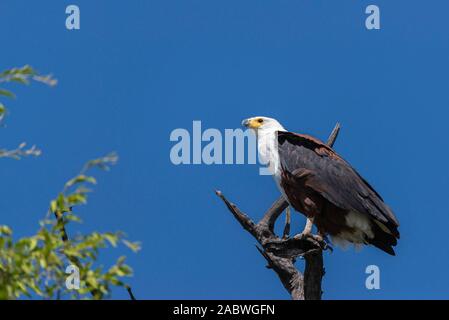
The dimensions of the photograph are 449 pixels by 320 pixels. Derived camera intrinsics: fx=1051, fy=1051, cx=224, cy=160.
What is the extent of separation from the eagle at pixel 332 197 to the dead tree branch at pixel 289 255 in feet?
0.66

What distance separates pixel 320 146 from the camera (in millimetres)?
11453

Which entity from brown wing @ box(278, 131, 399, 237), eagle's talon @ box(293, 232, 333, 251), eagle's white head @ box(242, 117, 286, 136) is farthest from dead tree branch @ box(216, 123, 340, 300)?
eagle's white head @ box(242, 117, 286, 136)

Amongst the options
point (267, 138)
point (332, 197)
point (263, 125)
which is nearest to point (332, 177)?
point (332, 197)

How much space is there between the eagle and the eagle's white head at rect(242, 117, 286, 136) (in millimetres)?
627

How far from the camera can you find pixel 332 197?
10992mm

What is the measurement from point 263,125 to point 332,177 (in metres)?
1.35

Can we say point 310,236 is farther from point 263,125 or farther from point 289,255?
point 263,125

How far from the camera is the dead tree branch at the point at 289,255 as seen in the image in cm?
1041

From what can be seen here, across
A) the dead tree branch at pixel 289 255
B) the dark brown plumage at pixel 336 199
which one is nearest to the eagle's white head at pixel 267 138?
the dark brown plumage at pixel 336 199

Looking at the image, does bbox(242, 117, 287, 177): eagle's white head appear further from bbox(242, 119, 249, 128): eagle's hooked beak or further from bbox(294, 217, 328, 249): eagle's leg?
bbox(294, 217, 328, 249): eagle's leg

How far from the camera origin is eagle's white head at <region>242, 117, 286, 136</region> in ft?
39.6
